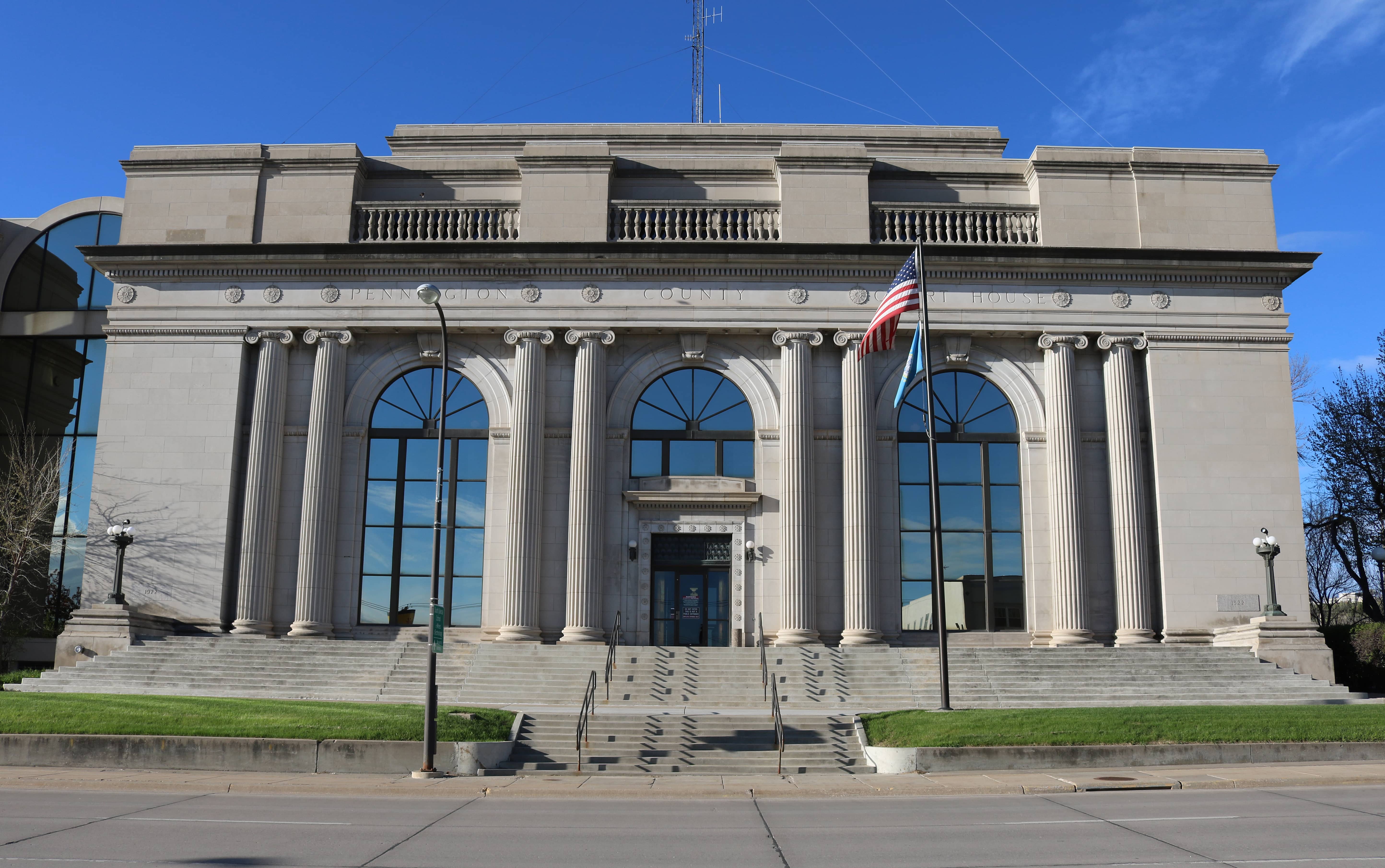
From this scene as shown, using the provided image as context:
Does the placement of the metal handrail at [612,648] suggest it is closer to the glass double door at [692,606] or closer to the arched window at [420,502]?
the glass double door at [692,606]

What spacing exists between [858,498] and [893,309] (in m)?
7.33

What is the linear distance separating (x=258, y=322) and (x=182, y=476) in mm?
4921

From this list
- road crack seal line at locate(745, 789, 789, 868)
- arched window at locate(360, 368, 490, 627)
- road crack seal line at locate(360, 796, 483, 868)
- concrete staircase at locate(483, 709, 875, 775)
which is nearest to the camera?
road crack seal line at locate(360, 796, 483, 868)

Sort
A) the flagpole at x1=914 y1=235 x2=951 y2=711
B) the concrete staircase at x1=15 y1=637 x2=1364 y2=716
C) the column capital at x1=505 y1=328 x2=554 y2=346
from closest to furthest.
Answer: the flagpole at x1=914 y1=235 x2=951 y2=711, the concrete staircase at x1=15 y1=637 x2=1364 y2=716, the column capital at x1=505 y1=328 x2=554 y2=346

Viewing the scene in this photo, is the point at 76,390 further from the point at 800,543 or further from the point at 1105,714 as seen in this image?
the point at 1105,714

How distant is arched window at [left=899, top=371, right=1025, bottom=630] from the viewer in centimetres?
3334

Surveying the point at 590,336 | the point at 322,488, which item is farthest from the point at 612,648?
the point at 322,488

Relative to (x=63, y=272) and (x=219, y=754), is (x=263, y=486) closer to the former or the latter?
(x=219, y=754)

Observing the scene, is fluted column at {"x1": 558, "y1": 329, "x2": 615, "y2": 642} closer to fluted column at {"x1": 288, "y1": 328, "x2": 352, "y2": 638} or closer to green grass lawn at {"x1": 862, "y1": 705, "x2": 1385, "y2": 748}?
fluted column at {"x1": 288, "y1": 328, "x2": 352, "y2": 638}

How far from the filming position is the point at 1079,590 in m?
32.1

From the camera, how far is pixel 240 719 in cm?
2225

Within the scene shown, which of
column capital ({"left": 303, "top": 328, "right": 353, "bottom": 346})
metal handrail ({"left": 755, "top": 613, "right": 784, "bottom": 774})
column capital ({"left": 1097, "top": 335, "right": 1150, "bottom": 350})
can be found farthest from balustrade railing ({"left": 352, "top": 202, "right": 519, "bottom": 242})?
column capital ({"left": 1097, "top": 335, "right": 1150, "bottom": 350})

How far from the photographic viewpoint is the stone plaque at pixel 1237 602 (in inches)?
1262

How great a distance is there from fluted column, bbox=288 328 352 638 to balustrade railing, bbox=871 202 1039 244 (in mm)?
16388
